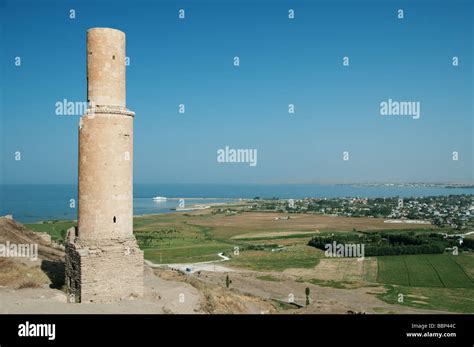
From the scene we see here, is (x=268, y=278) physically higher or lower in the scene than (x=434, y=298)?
higher

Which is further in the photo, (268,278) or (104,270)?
(268,278)

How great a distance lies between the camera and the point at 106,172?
48.6ft

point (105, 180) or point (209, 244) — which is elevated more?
point (105, 180)

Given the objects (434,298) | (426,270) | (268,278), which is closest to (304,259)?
(268,278)

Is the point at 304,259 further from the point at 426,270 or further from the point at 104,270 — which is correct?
the point at 104,270

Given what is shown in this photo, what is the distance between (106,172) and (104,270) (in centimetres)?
331

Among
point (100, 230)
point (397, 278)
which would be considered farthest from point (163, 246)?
point (100, 230)

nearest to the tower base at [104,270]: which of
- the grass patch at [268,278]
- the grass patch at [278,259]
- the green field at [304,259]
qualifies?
the green field at [304,259]

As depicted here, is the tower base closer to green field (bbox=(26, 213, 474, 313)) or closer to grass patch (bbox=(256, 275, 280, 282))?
green field (bbox=(26, 213, 474, 313))

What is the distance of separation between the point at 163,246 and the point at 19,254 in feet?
150

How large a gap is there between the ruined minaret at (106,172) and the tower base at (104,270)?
33 millimetres

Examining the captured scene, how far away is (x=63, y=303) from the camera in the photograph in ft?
45.2

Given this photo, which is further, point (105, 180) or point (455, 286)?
point (455, 286)
